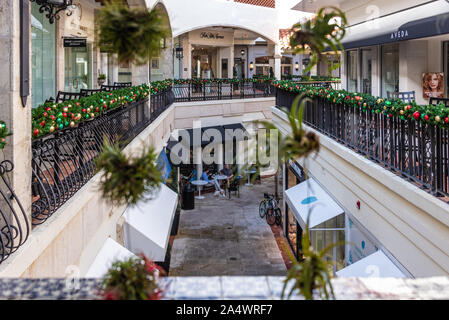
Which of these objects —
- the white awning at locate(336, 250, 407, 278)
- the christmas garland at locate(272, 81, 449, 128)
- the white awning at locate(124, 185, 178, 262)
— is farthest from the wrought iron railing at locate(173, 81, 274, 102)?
the white awning at locate(336, 250, 407, 278)

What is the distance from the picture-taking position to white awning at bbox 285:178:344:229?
907cm

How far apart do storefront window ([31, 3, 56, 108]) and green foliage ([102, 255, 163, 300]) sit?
10.7 meters

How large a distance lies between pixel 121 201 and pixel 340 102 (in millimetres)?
7192

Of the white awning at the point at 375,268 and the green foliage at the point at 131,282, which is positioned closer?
the green foliage at the point at 131,282

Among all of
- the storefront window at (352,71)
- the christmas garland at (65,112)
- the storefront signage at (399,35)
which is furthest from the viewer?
the storefront window at (352,71)

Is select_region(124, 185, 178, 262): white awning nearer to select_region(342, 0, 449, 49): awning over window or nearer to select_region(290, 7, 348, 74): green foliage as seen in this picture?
select_region(342, 0, 449, 49): awning over window

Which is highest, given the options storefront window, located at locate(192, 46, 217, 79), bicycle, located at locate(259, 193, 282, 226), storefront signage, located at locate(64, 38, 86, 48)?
storefront window, located at locate(192, 46, 217, 79)

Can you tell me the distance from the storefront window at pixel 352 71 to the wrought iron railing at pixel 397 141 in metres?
7.21

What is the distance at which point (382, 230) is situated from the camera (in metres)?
6.62

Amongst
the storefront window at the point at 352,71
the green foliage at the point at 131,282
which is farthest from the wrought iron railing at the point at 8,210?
the storefront window at the point at 352,71

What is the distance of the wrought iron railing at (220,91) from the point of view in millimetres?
21158

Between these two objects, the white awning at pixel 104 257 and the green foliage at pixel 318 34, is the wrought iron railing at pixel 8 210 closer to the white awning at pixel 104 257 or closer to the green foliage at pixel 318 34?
the white awning at pixel 104 257

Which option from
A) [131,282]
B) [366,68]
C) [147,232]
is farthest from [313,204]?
[366,68]

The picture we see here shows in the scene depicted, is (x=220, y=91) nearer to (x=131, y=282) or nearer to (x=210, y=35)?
(x=210, y=35)
